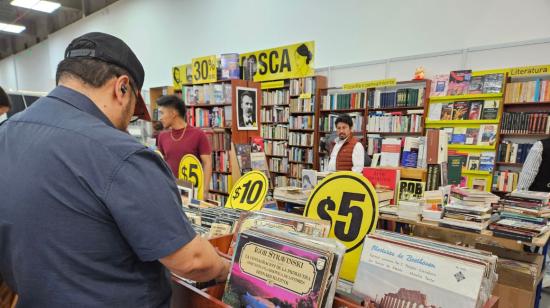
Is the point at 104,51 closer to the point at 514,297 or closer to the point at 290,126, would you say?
the point at 514,297

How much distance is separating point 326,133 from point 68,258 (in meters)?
5.43

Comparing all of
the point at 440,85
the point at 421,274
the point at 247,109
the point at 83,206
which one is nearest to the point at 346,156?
the point at 247,109

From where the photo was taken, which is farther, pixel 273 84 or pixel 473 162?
pixel 273 84

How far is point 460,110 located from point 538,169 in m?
1.28

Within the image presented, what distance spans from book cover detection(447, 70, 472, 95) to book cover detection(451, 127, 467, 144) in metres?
0.51

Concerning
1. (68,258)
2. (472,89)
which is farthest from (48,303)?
(472,89)

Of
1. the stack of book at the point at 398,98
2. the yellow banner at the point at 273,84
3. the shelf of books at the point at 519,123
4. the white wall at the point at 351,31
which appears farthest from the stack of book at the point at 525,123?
the yellow banner at the point at 273,84

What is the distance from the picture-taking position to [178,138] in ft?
9.11

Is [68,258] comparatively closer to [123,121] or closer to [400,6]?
[123,121]

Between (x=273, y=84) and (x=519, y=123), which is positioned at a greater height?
(x=273, y=84)

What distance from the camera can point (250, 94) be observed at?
461 centimetres

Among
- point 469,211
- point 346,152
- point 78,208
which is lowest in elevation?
Result: point 469,211

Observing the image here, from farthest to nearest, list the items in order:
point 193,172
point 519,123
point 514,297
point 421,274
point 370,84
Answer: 1. point 370,84
2. point 519,123
3. point 193,172
4. point 514,297
5. point 421,274

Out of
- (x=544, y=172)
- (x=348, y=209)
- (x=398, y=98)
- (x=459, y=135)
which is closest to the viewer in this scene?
(x=348, y=209)
